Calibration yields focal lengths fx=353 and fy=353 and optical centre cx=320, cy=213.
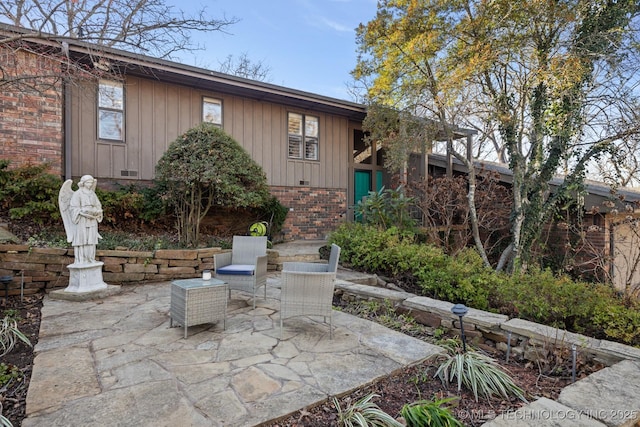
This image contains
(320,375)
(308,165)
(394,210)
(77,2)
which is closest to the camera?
(320,375)

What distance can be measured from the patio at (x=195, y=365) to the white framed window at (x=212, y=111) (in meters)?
5.72

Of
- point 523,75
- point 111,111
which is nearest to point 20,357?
point 111,111

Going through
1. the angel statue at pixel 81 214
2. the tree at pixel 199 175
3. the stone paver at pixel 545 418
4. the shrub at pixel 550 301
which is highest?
the tree at pixel 199 175

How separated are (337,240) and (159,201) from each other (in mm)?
3667

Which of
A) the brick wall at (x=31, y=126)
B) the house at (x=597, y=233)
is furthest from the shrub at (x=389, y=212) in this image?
the brick wall at (x=31, y=126)

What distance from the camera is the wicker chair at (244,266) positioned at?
13.2 ft

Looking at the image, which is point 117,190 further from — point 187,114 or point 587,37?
point 587,37

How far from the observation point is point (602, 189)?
7234mm

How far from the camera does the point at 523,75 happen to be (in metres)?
6.46

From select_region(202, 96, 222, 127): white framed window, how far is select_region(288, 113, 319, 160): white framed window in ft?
6.39

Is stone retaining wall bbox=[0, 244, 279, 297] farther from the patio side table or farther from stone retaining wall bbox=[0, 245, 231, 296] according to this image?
the patio side table

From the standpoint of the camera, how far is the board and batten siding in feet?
23.7

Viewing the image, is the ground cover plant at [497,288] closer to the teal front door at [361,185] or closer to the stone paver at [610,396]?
the stone paver at [610,396]

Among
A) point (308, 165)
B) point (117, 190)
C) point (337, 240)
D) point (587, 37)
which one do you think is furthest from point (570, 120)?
point (117, 190)
